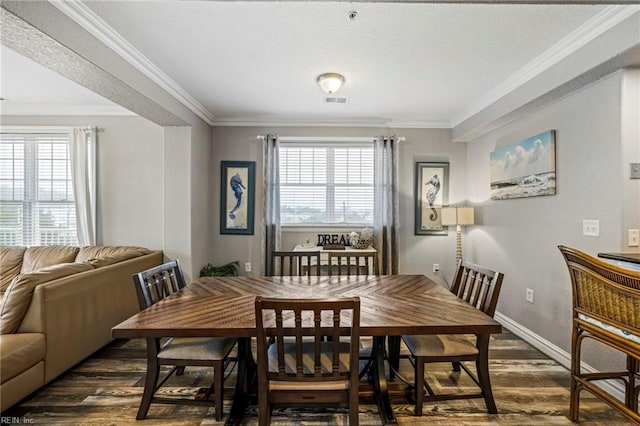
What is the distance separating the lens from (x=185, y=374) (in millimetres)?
2430

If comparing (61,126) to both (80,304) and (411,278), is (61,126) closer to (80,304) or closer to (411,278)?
(80,304)

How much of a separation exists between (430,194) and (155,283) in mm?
3572

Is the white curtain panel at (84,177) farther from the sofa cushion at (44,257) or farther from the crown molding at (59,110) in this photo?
the sofa cushion at (44,257)

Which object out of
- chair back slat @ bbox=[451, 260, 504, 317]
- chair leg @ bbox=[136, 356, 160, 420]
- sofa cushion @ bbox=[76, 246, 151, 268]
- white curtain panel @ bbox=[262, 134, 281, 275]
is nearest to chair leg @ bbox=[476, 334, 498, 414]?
chair back slat @ bbox=[451, 260, 504, 317]

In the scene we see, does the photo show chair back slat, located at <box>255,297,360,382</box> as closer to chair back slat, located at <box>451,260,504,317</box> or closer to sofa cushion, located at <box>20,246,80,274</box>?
chair back slat, located at <box>451,260,504,317</box>

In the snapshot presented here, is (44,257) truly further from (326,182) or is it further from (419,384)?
(419,384)

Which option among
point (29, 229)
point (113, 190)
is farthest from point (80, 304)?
point (29, 229)

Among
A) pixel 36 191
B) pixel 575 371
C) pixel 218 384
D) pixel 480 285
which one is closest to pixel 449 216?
pixel 480 285

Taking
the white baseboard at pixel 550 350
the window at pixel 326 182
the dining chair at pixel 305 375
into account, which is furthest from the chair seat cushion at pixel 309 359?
the window at pixel 326 182

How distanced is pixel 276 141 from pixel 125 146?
1901 mm

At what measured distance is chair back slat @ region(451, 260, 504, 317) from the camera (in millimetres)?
1880

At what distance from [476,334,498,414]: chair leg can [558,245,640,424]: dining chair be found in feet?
1.54

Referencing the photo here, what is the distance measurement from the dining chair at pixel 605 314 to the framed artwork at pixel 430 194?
2.50 metres

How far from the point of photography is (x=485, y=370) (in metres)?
1.91
